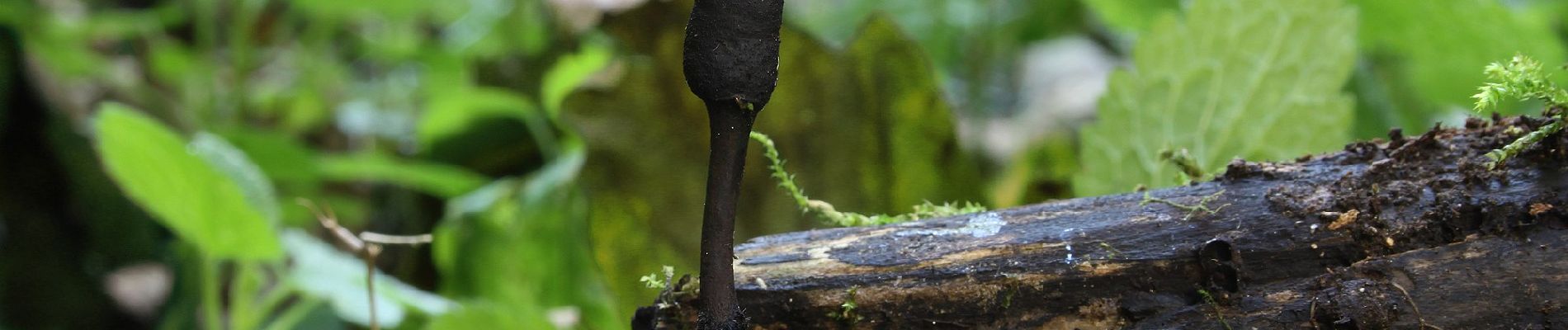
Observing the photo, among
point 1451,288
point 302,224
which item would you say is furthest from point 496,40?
point 1451,288

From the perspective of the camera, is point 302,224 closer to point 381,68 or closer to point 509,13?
point 509,13

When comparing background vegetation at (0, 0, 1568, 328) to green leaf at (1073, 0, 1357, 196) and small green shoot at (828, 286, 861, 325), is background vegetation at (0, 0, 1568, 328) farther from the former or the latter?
small green shoot at (828, 286, 861, 325)

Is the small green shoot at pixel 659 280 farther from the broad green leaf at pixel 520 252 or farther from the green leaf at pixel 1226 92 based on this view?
the broad green leaf at pixel 520 252

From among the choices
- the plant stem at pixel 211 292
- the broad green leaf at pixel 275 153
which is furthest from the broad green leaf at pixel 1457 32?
the broad green leaf at pixel 275 153

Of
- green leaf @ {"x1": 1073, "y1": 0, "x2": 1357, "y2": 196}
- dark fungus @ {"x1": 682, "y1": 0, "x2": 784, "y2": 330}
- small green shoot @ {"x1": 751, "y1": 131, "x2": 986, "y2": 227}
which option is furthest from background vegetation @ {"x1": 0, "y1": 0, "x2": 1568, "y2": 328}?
dark fungus @ {"x1": 682, "y1": 0, "x2": 784, "y2": 330}

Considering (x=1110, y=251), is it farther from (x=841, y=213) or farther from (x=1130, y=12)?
(x=1130, y=12)

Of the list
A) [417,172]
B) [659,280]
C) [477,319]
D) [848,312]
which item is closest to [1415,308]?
[848,312]
